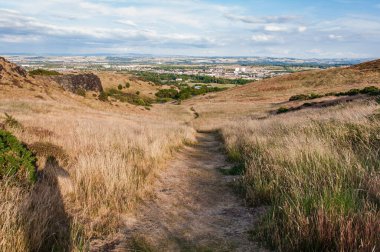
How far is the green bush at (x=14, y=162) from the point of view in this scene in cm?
606

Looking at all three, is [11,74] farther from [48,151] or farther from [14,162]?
[14,162]

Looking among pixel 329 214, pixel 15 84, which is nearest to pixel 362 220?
pixel 329 214

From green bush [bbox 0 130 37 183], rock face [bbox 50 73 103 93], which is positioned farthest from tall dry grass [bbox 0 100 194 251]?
rock face [bbox 50 73 103 93]

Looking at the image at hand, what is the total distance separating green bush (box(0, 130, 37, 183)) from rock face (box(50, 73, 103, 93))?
45.3 meters

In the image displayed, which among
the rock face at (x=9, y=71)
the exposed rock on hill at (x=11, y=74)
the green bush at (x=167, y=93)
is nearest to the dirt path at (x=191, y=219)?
the exposed rock on hill at (x=11, y=74)

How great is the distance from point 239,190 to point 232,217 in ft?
5.26

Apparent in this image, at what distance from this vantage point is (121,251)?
15.0 feet

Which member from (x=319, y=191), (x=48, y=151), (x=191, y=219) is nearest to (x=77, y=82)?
(x=48, y=151)

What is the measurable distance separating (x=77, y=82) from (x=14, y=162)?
48.2 m

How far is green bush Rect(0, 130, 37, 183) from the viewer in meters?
6.06

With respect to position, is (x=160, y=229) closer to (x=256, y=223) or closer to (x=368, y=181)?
(x=256, y=223)

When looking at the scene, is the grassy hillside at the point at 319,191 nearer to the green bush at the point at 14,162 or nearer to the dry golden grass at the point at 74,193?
the dry golden grass at the point at 74,193

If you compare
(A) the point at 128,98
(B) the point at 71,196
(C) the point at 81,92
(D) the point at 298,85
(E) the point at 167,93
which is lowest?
(E) the point at 167,93

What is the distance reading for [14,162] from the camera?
6.25 metres
